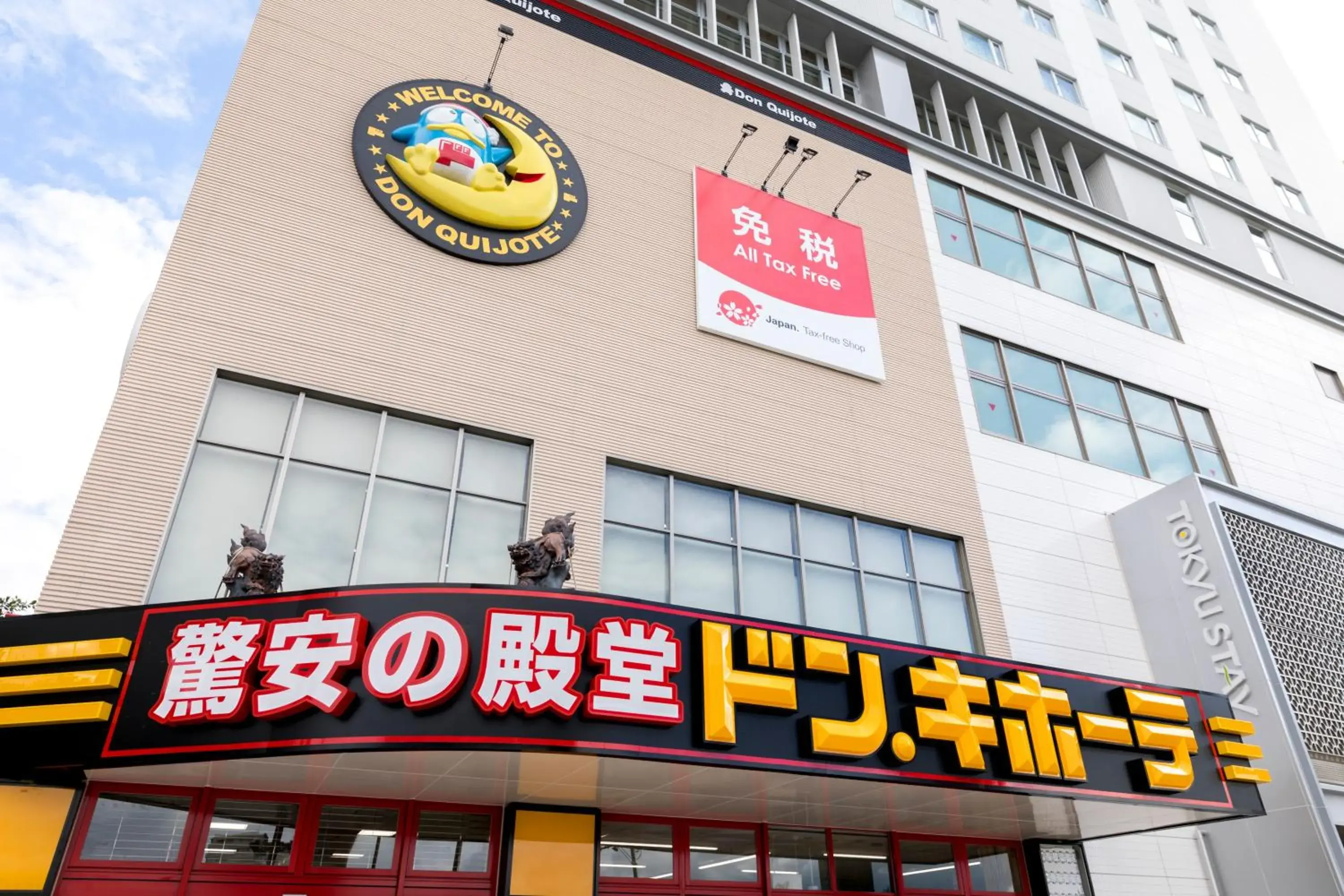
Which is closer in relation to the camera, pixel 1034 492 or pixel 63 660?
pixel 63 660

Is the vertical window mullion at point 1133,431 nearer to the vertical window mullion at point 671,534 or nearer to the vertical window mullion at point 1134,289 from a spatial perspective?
the vertical window mullion at point 1134,289

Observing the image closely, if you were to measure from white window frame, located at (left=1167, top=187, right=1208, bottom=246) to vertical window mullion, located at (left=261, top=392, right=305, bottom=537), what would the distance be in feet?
87.9

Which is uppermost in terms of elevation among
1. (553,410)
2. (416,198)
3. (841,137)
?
(841,137)

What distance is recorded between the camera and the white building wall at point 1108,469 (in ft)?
54.0

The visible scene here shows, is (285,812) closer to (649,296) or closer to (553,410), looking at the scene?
(553,410)

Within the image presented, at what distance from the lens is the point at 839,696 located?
988cm

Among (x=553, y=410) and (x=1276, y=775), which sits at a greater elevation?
(x=553, y=410)

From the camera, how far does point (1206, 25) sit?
1457 inches

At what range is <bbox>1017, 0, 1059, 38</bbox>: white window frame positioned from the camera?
96.7 feet

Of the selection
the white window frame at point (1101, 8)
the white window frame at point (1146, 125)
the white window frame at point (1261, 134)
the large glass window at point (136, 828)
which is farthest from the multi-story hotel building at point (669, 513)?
the white window frame at point (1261, 134)

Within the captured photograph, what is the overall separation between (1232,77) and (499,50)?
34139 mm

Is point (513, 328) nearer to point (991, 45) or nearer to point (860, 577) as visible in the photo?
point (860, 577)

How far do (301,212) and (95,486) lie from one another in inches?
209

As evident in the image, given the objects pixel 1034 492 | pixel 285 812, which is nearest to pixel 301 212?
pixel 285 812
